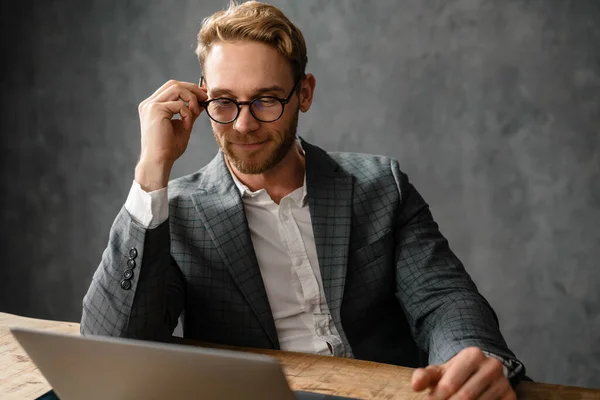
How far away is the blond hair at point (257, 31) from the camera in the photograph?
184 centimetres

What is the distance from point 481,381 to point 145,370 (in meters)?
0.55

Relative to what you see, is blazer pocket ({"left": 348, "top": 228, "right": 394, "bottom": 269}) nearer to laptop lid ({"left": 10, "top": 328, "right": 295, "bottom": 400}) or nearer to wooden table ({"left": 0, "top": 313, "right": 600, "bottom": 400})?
wooden table ({"left": 0, "top": 313, "right": 600, "bottom": 400})

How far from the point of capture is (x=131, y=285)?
62.8 inches

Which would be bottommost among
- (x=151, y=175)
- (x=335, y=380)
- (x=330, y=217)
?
(x=335, y=380)

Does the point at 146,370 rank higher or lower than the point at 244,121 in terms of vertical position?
lower

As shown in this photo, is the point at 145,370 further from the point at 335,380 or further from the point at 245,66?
the point at 245,66

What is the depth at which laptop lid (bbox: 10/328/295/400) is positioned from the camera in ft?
3.02

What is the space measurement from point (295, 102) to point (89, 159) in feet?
5.81

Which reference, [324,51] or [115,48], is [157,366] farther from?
[115,48]

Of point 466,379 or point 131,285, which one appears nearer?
point 466,379

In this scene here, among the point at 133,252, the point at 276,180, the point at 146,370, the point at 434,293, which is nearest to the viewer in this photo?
the point at 146,370

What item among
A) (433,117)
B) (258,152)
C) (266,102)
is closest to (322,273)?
(258,152)

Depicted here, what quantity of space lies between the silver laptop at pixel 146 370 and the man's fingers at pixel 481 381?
351mm

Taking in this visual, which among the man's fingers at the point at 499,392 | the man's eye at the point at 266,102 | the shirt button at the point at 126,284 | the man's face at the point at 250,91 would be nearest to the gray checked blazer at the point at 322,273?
the shirt button at the point at 126,284
